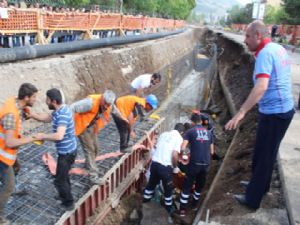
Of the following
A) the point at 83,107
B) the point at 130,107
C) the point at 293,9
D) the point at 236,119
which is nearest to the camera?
the point at 236,119

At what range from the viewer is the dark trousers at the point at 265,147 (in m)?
3.91

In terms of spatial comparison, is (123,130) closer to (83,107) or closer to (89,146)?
(89,146)

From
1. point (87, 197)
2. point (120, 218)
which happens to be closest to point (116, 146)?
point (120, 218)

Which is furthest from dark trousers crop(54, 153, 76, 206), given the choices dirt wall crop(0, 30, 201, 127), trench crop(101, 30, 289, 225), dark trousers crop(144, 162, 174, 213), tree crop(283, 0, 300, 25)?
tree crop(283, 0, 300, 25)

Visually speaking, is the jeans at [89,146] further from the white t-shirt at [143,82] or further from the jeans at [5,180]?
the white t-shirt at [143,82]

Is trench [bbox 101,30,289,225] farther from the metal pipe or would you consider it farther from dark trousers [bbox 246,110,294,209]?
the metal pipe

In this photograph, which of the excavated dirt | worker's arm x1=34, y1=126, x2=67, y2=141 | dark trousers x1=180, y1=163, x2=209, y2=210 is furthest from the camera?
dark trousers x1=180, y1=163, x2=209, y2=210

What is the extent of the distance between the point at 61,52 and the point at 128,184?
532 cm

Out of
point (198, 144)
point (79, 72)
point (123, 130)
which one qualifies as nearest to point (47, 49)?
point (79, 72)

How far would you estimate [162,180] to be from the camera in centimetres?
606

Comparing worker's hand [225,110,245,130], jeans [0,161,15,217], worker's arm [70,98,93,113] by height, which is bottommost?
jeans [0,161,15,217]

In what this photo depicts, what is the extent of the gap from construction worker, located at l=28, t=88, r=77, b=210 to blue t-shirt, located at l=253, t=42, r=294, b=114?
2435 mm

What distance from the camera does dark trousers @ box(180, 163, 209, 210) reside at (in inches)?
235

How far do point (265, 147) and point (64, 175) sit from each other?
2.78 meters
